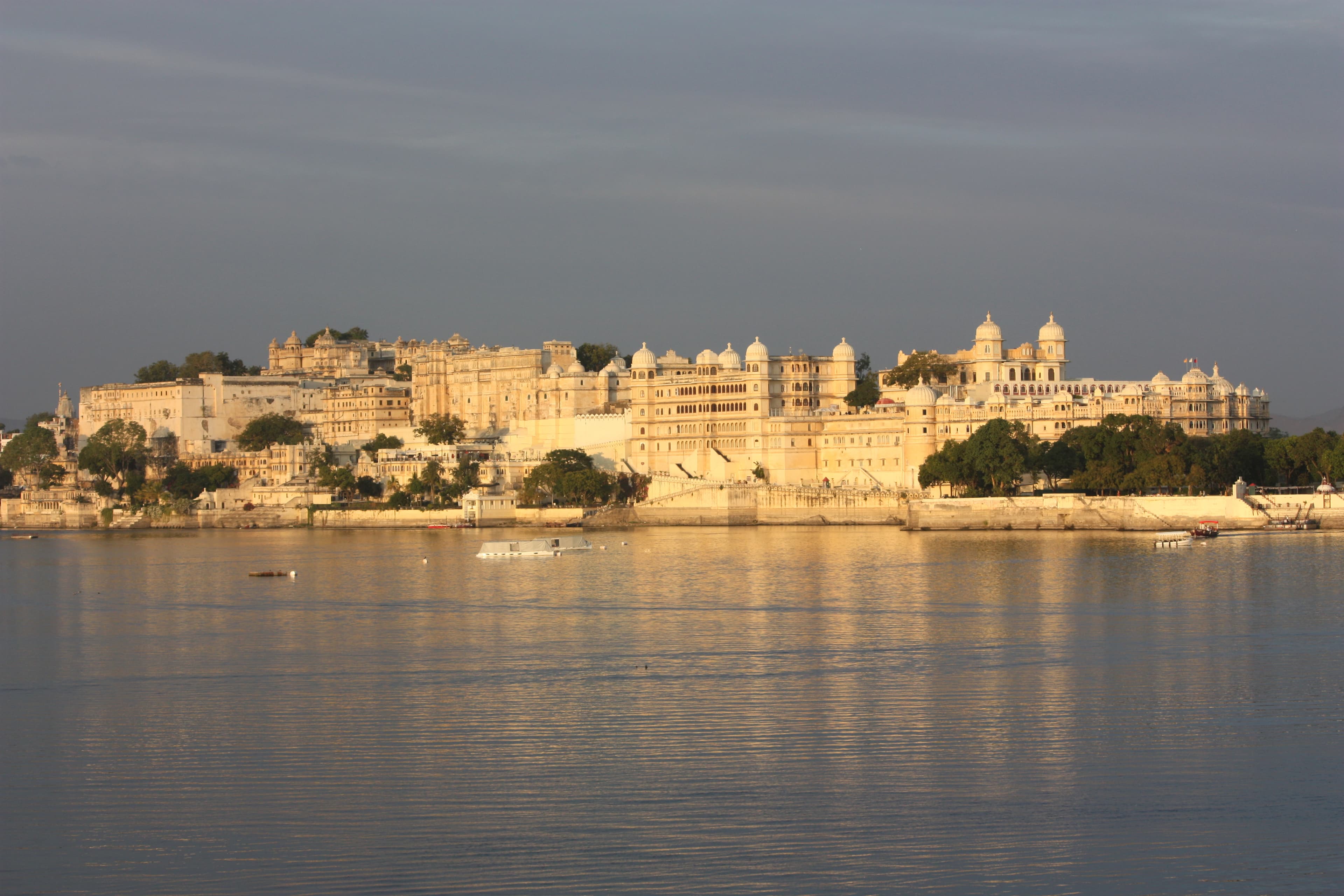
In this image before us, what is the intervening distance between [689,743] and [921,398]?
50.1m

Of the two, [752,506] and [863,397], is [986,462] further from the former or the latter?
[863,397]

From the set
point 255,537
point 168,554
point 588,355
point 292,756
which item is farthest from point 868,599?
point 588,355

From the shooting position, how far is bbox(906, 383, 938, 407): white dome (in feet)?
215

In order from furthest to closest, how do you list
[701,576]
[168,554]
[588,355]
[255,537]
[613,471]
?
[588,355], [613,471], [255,537], [168,554], [701,576]

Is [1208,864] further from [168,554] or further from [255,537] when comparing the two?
[255,537]

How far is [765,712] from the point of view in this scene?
18.4m

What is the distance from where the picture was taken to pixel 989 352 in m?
74.0

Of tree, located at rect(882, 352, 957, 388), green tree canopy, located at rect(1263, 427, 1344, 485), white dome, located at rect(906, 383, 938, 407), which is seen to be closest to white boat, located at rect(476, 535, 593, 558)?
white dome, located at rect(906, 383, 938, 407)

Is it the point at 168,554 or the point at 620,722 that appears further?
the point at 168,554

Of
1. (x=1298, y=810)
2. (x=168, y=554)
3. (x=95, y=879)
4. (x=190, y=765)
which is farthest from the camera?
(x=168, y=554)

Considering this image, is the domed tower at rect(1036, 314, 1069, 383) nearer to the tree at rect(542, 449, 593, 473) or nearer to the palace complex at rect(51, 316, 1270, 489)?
the palace complex at rect(51, 316, 1270, 489)

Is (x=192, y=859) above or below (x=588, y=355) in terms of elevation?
below

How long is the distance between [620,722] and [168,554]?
40.3 m

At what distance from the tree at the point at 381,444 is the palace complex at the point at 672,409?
2.06 feet
